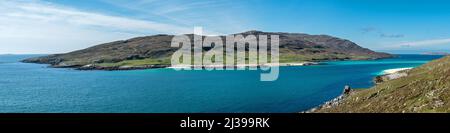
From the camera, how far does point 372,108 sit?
145ft
